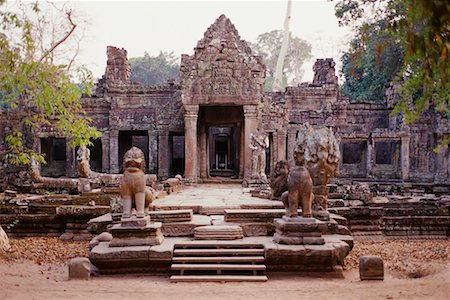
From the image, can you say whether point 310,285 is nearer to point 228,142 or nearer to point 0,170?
point 0,170

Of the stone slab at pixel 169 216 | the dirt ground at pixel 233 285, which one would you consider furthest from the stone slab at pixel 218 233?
the dirt ground at pixel 233 285

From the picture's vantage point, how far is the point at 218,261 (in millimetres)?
6969

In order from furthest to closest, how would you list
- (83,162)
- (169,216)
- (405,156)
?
(405,156) < (83,162) < (169,216)

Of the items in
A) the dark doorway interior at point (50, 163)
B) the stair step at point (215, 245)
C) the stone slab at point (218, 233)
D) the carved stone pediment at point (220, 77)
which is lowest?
the stair step at point (215, 245)

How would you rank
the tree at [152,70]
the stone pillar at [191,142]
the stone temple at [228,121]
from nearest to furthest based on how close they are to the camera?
the stone temple at [228,121] → the stone pillar at [191,142] → the tree at [152,70]

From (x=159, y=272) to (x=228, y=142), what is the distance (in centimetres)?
2006

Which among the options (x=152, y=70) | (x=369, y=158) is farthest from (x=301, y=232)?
(x=152, y=70)

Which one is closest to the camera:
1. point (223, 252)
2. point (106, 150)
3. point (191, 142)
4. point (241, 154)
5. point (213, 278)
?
point (213, 278)

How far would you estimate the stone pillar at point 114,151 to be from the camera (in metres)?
21.0

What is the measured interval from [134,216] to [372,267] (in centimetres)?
367

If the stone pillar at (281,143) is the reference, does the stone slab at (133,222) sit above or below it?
below

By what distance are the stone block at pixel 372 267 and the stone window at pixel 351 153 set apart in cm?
2014

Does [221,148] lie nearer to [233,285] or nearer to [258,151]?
[258,151]

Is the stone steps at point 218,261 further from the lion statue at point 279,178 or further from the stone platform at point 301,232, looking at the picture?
the lion statue at point 279,178
